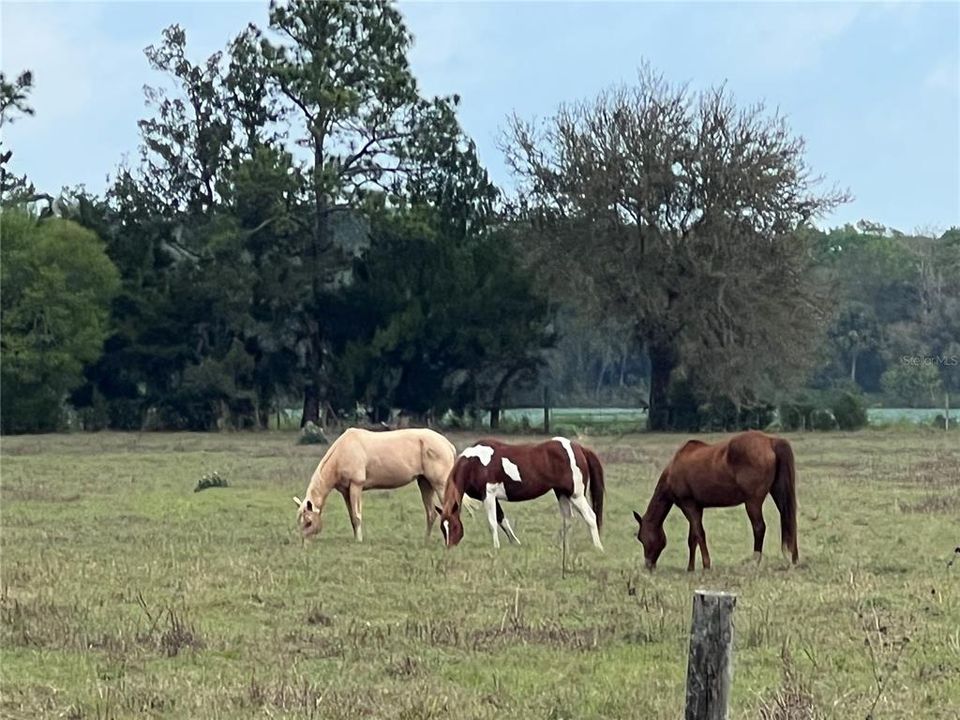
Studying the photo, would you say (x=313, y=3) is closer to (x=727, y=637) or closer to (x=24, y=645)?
(x=24, y=645)

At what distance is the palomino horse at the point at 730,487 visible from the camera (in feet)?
46.1

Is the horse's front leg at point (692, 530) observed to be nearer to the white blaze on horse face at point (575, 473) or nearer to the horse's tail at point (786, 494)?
the horse's tail at point (786, 494)

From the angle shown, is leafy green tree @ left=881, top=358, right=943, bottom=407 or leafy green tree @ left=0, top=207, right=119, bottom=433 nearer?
leafy green tree @ left=0, top=207, right=119, bottom=433

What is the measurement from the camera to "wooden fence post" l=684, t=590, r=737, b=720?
19.6 ft

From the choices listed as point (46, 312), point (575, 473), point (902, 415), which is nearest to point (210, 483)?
point (575, 473)

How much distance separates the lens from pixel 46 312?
46469 millimetres

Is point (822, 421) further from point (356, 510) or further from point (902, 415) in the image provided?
point (356, 510)

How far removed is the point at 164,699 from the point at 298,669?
1.12 metres

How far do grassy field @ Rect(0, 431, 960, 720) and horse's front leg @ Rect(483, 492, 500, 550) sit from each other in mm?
232

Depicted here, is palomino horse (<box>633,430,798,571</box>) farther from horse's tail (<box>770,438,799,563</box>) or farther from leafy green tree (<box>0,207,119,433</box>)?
leafy green tree (<box>0,207,119,433</box>)

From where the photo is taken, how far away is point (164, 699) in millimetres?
8148

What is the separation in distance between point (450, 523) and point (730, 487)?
3139 millimetres

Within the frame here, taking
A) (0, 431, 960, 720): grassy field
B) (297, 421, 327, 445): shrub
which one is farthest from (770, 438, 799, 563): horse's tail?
(297, 421, 327, 445): shrub

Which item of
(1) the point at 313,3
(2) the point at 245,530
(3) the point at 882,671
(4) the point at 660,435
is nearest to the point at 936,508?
(2) the point at 245,530
